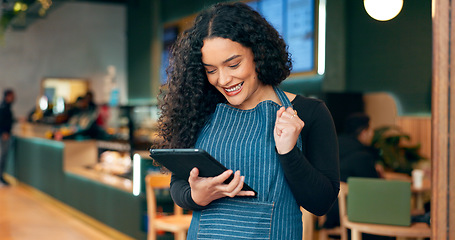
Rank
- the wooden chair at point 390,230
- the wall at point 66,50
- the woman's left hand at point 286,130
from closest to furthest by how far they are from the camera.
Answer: the woman's left hand at point 286,130 → the wooden chair at point 390,230 → the wall at point 66,50

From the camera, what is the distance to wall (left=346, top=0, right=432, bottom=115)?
5.03 metres

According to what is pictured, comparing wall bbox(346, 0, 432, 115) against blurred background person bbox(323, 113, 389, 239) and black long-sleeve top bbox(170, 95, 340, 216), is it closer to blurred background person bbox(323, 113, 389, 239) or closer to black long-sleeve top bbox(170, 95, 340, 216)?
blurred background person bbox(323, 113, 389, 239)

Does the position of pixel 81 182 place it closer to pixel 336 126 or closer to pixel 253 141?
pixel 336 126

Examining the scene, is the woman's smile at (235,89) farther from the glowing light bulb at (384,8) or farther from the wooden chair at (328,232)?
the wooden chair at (328,232)

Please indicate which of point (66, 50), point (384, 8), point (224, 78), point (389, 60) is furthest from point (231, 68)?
point (66, 50)

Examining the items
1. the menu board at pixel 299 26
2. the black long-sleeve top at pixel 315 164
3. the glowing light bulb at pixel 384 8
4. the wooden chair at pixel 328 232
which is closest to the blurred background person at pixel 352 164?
the wooden chair at pixel 328 232

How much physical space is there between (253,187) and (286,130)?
0.60ft

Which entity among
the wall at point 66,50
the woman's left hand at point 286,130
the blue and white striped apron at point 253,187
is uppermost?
the wall at point 66,50

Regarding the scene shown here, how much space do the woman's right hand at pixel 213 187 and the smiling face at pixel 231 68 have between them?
0.65ft

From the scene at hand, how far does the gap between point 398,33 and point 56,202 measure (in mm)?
4873

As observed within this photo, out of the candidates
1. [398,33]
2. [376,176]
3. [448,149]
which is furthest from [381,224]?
[398,33]

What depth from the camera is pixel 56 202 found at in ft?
22.8

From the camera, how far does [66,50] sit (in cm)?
1244

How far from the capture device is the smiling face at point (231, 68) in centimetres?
122
